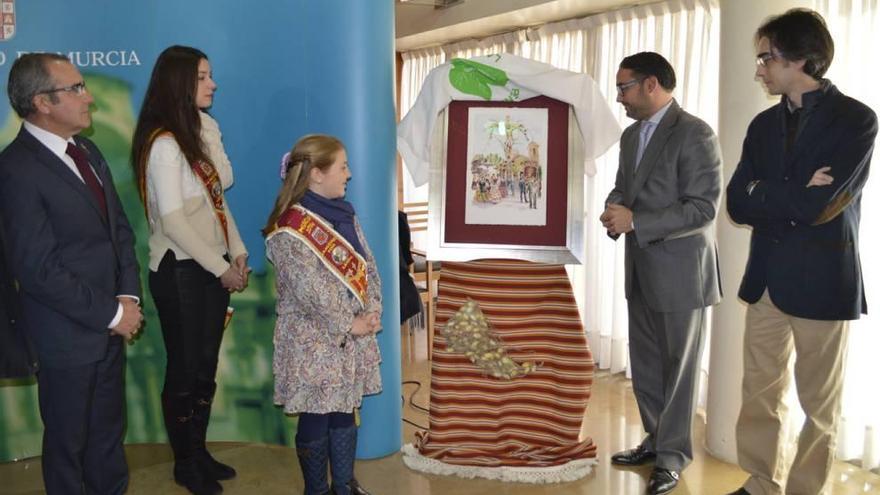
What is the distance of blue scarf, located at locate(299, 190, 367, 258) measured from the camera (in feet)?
8.33

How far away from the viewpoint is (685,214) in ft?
9.22

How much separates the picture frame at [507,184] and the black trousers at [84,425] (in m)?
1.32

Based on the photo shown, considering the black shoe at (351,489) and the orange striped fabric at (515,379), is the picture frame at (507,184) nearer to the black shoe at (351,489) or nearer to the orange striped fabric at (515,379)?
the orange striped fabric at (515,379)

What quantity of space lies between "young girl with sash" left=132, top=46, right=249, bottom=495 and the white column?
1.90m

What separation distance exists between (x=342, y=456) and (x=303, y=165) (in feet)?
3.24

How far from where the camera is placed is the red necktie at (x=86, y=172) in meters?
2.31

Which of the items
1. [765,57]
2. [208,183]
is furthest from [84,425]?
A: [765,57]

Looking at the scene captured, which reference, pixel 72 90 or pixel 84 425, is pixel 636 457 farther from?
pixel 72 90

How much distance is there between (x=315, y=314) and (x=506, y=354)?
98 centimetres

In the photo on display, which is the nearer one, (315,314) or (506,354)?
→ (315,314)

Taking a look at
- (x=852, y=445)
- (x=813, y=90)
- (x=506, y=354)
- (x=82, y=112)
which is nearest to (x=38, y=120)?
(x=82, y=112)

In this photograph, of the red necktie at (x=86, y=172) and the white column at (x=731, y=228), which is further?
the white column at (x=731, y=228)

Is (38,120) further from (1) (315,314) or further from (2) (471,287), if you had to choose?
(2) (471,287)

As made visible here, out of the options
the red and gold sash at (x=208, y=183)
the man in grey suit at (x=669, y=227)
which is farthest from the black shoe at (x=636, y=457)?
the red and gold sash at (x=208, y=183)
